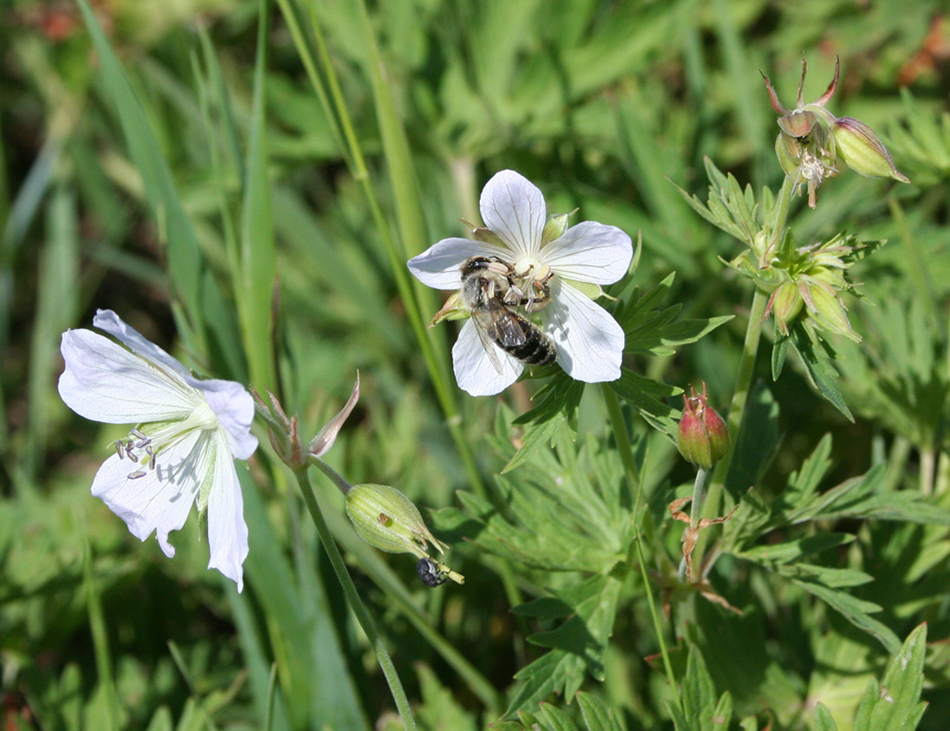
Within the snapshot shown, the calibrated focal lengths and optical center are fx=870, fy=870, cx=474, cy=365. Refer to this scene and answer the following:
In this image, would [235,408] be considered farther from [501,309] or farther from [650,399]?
[650,399]

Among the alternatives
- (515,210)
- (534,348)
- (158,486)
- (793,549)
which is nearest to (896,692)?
(793,549)

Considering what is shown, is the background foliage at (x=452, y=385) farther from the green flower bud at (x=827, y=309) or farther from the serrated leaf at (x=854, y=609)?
the green flower bud at (x=827, y=309)

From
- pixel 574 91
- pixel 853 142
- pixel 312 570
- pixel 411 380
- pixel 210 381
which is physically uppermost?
pixel 210 381

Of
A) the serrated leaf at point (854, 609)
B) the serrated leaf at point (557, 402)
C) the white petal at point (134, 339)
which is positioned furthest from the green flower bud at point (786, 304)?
the white petal at point (134, 339)

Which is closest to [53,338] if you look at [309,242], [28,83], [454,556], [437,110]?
[309,242]

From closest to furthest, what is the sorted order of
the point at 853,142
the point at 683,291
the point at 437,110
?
the point at 853,142, the point at 683,291, the point at 437,110

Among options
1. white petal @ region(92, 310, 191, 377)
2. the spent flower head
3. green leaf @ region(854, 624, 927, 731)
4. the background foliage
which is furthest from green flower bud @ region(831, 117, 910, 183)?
white petal @ region(92, 310, 191, 377)

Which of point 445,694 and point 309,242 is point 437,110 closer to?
point 309,242

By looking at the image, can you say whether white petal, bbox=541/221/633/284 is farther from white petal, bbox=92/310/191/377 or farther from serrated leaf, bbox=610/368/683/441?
white petal, bbox=92/310/191/377
